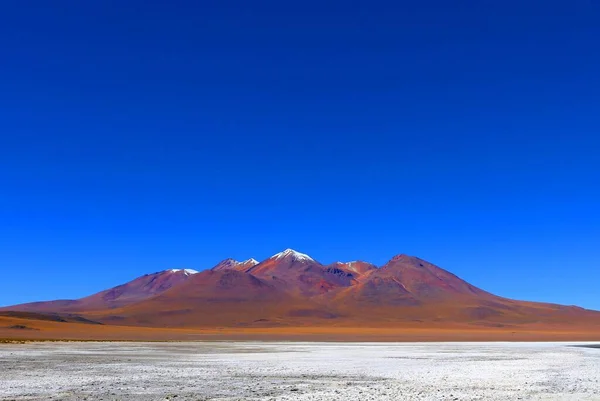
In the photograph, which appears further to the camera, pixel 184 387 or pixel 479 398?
pixel 184 387

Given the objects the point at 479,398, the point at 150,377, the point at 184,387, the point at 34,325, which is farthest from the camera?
the point at 34,325

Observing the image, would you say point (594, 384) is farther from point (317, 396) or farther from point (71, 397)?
point (71, 397)

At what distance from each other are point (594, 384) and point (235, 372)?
1571 centimetres

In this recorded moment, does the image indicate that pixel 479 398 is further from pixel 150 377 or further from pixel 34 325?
pixel 34 325

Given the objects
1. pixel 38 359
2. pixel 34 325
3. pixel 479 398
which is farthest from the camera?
pixel 34 325

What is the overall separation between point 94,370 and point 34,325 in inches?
3479

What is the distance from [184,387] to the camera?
22.7 meters

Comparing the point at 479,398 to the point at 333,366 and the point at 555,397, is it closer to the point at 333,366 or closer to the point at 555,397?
the point at 555,397

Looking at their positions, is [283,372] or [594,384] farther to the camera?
[283,372]

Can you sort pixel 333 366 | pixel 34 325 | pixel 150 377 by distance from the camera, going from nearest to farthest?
pixel 150 377 → pixel 333 366 → pixel 34 325

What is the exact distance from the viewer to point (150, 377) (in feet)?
86.3

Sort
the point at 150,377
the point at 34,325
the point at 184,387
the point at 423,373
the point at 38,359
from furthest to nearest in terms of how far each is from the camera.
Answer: the point at 34,325, the point at 38,359, the point at 423,373, the point at 150,377, the point at 184,387

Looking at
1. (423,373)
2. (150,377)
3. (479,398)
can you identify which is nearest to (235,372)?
(150,377)

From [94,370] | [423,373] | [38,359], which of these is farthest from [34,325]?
[423,373]
